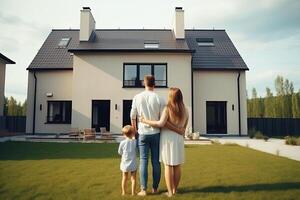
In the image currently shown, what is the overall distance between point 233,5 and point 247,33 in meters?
4.22

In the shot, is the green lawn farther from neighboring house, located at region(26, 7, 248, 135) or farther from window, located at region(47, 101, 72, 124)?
window, located at region(47, 101, 72, 124)

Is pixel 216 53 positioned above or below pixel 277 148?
above

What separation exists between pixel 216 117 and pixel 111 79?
7.86 meters

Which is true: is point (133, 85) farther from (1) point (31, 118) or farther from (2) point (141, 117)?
(2) point (141, 117)

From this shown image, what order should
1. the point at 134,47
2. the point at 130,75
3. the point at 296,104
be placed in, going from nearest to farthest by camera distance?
the point at 134,47 → the point at 130,75 → the point at 296,104

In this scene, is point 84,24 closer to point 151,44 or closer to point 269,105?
point 151,44

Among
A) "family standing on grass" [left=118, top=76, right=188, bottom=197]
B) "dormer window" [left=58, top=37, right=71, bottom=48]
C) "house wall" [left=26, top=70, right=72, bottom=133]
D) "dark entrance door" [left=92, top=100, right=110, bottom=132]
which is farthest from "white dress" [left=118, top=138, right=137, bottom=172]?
"dormer window" [left=58, top=37, right=71, bottom=48]

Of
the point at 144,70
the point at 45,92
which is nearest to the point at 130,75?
the point at 144,70

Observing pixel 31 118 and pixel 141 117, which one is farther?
pixel 31 118

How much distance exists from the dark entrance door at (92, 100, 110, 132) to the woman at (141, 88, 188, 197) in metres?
14.1

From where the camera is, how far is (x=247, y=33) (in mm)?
13852

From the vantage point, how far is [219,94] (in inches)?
775

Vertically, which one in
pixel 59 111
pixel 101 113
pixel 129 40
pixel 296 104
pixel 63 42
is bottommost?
pixel 101 113

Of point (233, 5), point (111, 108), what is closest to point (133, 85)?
point (111, 108)
